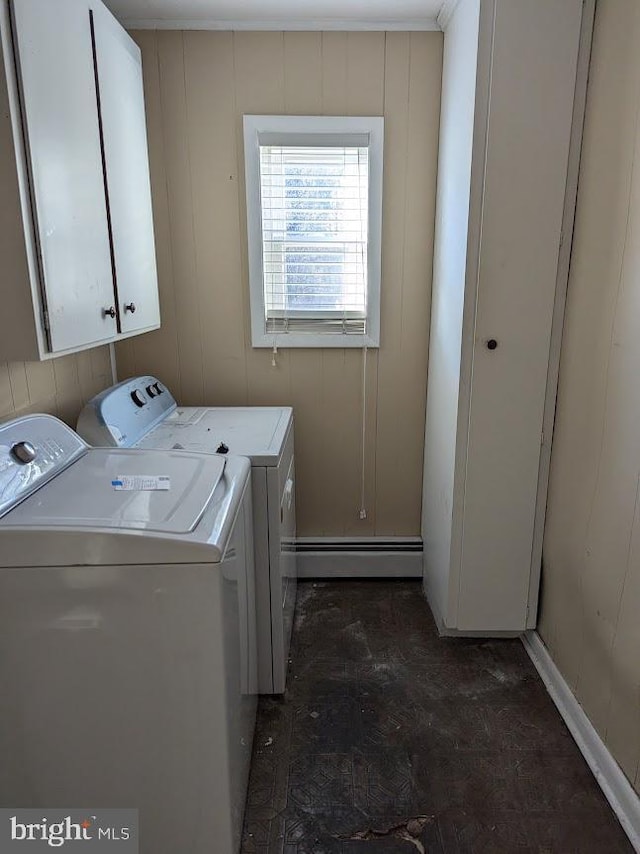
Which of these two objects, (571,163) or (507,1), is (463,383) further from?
(507,1)

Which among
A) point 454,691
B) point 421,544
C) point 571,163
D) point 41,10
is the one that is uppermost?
point 41,10

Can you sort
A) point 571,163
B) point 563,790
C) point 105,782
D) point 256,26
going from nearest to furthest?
point 105,782 → point 563,790 → point 571,163 → point 256,26

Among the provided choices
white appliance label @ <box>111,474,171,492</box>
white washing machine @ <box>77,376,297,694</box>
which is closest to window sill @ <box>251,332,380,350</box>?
white washing machine @ <box>77,376,297,694</box>

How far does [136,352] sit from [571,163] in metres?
1.82

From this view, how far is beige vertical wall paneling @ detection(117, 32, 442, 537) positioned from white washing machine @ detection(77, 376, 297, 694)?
361mm

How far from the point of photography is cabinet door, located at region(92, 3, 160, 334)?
5.36 feet

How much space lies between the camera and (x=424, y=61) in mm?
2188

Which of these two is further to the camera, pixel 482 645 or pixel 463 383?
pixel 482 645

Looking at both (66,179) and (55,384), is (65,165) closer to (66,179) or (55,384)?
(66,179)

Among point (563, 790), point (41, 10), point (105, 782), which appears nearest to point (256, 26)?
point (41, 10)

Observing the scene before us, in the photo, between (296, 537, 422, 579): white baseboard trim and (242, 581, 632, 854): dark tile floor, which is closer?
(242, 581, 632, 854): dark tile floor

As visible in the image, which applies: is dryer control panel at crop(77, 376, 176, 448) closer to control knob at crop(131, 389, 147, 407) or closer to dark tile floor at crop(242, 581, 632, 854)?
control knob at crop(131, 389, 147, 407)

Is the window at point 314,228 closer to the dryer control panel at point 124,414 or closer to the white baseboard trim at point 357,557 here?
the dryer control panel at point 124,414

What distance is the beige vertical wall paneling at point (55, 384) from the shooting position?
60.9 inches
